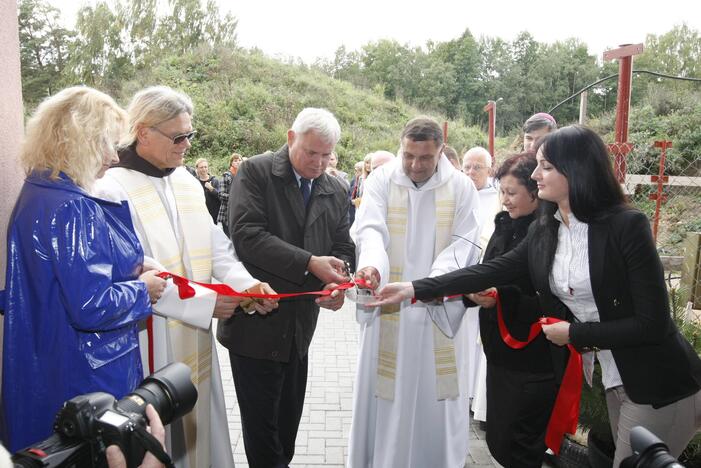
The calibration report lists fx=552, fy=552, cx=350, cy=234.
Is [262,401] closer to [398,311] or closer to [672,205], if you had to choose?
[398,311]

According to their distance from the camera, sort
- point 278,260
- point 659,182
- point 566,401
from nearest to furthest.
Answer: point 566,401, point 278,260, point 659,182

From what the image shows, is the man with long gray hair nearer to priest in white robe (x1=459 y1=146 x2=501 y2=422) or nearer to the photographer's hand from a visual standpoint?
priest in white robe (x1=459 y1=146 x2=501 y2=422)

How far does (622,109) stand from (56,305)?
4.34m

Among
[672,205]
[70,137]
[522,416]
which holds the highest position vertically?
[70,137]

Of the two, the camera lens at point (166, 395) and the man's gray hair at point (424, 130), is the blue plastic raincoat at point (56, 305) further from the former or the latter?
the man's gray hair at point (424, 130)

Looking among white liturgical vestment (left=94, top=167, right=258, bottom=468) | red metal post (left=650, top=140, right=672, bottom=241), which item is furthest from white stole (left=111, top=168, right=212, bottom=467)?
red metal post (left=650, top=140, right=672, bottom=241)

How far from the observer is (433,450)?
12.8 ft

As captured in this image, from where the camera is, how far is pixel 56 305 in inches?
84.3

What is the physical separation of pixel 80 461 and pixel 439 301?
253cm

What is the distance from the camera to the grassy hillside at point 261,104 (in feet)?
85.6

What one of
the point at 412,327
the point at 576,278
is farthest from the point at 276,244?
the point at 576,278

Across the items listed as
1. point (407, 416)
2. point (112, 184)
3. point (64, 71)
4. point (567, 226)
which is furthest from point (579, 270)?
point (64, 71)

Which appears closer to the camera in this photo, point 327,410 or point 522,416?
point 522,416

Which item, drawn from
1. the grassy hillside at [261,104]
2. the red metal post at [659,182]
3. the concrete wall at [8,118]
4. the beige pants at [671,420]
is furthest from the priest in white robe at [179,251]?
the grassy hillside at [261,104]
